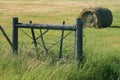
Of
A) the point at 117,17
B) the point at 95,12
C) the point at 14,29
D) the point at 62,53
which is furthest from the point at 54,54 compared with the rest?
the point at 117,17

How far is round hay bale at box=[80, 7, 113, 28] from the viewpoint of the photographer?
21.1 m


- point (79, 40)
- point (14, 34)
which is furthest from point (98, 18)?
point (79, 40)

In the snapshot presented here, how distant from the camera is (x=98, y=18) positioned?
838 inches

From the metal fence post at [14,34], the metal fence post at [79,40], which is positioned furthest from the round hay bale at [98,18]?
the metal fence post at [79,40]

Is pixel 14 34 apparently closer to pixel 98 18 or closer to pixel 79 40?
pixel 79 40

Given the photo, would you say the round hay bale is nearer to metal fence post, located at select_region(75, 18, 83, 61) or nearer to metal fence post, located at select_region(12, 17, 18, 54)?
metal fence post, located at select_region(12, 17, 18, 54)

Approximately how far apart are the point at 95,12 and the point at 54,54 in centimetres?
1215

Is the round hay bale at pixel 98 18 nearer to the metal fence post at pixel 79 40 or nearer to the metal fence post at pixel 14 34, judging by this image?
the metal fence post at pixel 14 34

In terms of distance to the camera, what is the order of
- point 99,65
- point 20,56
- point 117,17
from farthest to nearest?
point 117,17 → point 20,56 → point 99,65

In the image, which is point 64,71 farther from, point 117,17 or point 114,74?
point 117,17

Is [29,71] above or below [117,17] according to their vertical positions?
above

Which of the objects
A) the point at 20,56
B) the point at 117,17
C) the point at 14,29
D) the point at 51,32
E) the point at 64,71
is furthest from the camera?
the point at 117,17

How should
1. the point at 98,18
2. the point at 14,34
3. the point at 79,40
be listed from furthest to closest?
the point at 98,18, the point at 14,34, the point at 79,40

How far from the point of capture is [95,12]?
21.4 metres
